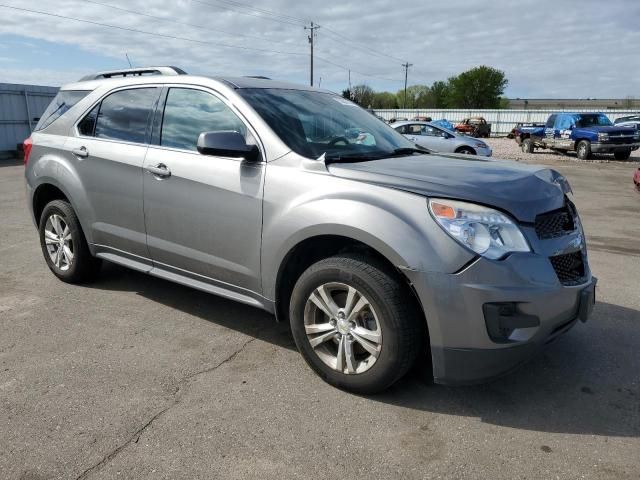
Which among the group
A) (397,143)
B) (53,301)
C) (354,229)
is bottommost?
(53,301)

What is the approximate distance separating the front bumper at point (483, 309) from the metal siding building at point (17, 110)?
71.3ft

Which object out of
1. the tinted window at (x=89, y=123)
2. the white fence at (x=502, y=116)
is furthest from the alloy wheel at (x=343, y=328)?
the white fence at (x=502, y=116)

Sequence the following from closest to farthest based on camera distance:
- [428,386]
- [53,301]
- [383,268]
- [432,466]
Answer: [432,466], [383,268], [428,386], [53,301]

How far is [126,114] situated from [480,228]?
119 inches

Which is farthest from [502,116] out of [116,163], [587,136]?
[116,163]

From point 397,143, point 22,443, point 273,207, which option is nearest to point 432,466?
point 273,207

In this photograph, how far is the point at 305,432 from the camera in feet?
9.30

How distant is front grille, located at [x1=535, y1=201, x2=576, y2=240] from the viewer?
9.78 feet

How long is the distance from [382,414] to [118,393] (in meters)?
1.52

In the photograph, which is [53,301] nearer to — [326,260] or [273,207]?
[273,207]

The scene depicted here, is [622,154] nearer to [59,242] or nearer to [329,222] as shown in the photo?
[59,242]

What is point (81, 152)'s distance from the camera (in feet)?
15.1

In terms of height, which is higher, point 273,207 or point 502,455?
point 273,207

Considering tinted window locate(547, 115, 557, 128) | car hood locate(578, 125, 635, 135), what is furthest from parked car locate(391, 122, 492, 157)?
tinted window locate(547, 115, 557, 128)
